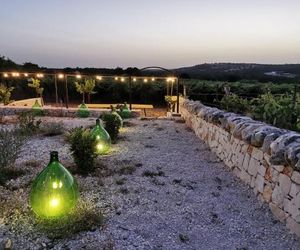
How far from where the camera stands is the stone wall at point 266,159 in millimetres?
3873

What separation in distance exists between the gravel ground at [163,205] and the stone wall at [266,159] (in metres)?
0.14

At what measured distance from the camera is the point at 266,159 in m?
4.61

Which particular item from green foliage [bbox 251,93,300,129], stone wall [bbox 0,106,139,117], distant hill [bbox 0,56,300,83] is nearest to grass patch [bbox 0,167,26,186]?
green foliage [bbox 251,93,300,129]

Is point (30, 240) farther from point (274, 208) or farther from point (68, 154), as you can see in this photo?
point (68, 154)

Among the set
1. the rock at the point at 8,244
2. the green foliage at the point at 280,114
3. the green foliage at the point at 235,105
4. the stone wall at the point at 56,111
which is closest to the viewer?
the rock at the point at 8,244

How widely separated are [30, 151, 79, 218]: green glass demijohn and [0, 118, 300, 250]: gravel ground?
0.96 feet

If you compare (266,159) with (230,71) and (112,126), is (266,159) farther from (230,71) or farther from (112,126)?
(230,71)

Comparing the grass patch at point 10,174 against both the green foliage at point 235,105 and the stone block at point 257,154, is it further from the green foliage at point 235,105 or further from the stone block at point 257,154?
the green foliage at point 235,105

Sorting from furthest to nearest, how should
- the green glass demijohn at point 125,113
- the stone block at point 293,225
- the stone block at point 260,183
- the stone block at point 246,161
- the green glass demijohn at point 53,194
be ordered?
the green glass demijohn at point 125,113
the stone block at point 246,161
the stone block at point 260,183
the green glass demijohn at point 53,194
the stone block at point 293,225

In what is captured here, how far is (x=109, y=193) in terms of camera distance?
475 centimetres

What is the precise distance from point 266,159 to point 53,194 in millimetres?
2514

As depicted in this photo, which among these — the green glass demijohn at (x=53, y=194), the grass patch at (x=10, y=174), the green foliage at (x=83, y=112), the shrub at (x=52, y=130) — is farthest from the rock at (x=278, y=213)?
the green foliage at (x=83, y=112)

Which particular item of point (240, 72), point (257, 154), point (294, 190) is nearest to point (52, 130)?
point (257, 154)

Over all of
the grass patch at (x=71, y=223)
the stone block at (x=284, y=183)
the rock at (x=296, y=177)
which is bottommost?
the grass patch at (x=71, y=223)
